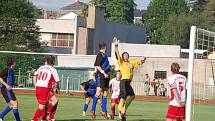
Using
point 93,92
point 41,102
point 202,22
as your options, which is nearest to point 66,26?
point 202,22

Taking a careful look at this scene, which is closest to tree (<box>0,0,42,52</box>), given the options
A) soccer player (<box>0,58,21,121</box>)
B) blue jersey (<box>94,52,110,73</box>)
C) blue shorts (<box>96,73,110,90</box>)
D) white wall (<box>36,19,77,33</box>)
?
white wall (<box>36,19,77,33</box>)

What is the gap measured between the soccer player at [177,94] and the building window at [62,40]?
7114 centimetres

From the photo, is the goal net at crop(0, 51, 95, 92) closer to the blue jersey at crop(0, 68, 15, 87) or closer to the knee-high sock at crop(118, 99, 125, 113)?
the knee-high sock at crop(118, 99, 125, 113)

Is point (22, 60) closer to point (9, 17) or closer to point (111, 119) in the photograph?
point (111, 119)

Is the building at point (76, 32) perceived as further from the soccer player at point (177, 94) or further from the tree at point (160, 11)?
the soccer player at point (177, 94)

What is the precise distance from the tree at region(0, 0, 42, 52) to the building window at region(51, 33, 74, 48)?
13536mm

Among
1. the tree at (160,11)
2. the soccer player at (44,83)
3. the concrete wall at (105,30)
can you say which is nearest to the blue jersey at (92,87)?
the soccer player at (44,83)

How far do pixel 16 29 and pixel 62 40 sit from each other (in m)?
20.1

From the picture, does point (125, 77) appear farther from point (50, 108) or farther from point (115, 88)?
point (115, 88)

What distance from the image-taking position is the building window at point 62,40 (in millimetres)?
85625

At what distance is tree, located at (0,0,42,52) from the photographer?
64.3m

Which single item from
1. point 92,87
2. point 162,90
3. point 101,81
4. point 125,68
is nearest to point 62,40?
point 162,90

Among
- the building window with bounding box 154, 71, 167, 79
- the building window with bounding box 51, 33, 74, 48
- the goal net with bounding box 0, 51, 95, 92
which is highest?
the building window with bounding box 51, 33, 74, 48

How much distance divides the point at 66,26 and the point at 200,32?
221ft
